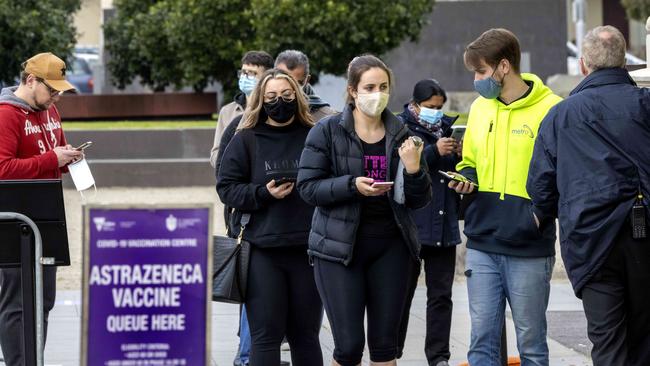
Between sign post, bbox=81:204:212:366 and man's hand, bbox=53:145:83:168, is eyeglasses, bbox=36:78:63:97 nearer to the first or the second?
man's hand, bbox=53:145:83:168

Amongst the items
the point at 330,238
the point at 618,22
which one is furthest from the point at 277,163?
the point at 618,22

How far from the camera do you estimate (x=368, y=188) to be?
18.5 feet

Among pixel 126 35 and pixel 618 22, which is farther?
pixel 618 22

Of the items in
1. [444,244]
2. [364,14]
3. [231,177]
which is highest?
[364,14]

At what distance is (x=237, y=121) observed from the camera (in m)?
7.34

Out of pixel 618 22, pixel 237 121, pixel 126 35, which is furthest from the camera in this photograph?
pixel 618 22

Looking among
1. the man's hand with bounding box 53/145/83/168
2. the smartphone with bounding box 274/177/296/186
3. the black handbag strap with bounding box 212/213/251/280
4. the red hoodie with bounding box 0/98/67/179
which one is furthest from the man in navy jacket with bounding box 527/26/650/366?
the red hoodie with bounding box 0/98/67/179

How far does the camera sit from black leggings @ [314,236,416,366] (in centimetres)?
588

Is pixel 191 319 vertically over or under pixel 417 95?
under

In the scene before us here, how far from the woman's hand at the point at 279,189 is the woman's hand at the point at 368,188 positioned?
0.63 m

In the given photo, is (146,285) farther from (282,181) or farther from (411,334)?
(411,334)

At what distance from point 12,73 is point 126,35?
3.24 m

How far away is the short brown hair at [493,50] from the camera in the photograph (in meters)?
6.25

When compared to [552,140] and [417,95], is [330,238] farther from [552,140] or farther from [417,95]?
[417,95]
